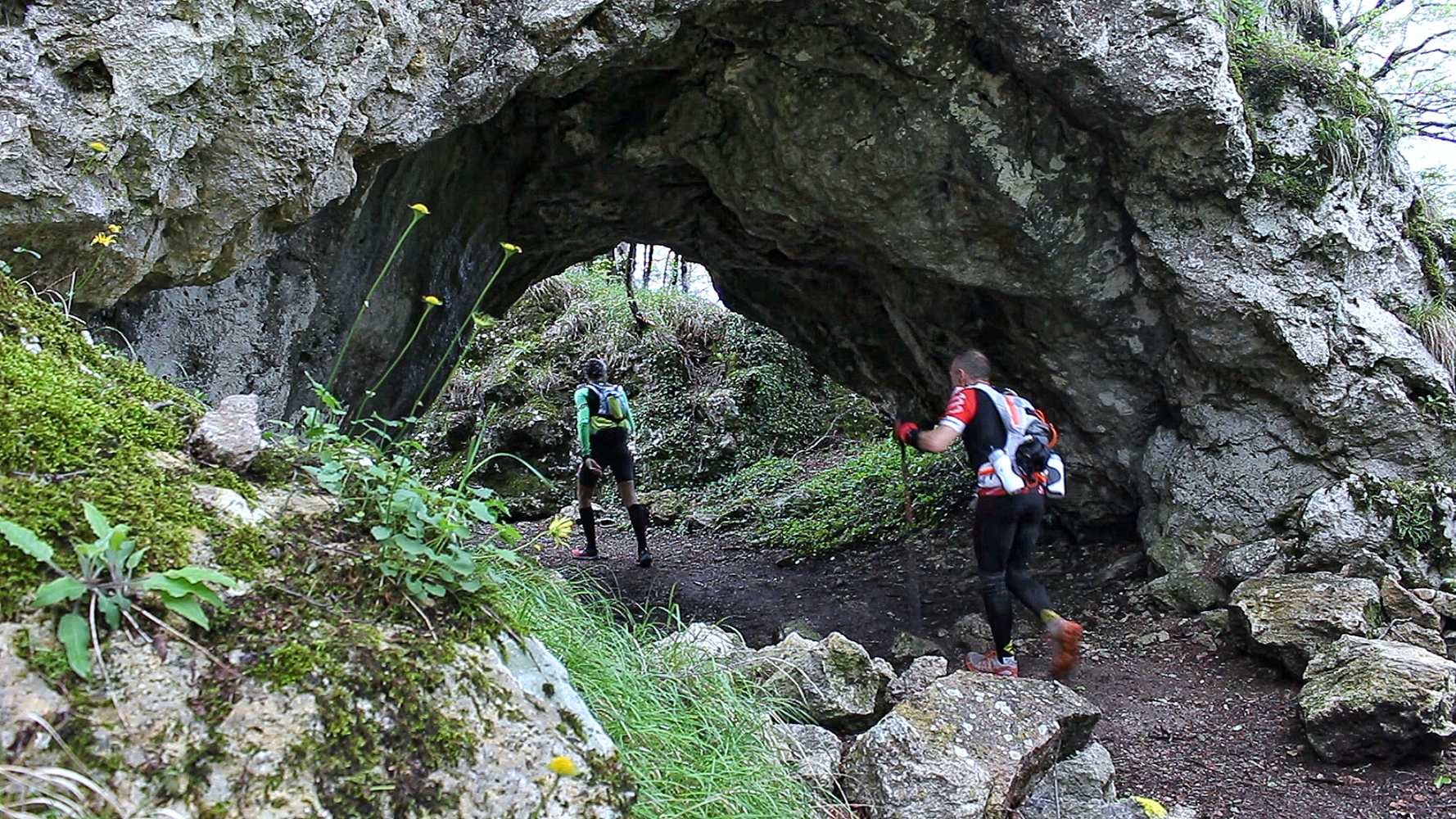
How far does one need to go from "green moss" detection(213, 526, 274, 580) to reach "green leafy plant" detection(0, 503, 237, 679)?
102mm

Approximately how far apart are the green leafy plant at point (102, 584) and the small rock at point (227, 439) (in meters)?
0.42

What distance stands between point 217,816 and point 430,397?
684cm

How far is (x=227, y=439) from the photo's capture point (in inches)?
71.0

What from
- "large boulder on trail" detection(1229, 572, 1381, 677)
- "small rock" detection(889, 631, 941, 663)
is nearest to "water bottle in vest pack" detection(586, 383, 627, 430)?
"small rock" detection(889, 631, 941, 663)

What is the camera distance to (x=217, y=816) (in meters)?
1.17

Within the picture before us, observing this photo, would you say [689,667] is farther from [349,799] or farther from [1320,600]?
[1320,600]

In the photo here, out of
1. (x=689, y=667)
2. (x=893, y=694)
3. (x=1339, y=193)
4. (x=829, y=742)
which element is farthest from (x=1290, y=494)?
(x=689, y=667)

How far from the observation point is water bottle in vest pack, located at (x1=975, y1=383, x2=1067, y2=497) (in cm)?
421

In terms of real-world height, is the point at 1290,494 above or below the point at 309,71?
above

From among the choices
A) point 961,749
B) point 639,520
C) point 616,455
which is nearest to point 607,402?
point 616,455

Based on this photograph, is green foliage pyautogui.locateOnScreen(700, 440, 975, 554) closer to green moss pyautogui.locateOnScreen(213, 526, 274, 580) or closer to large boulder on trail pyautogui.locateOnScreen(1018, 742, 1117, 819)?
large boulder on trail pyautogui.locateOnScreen(1018, 742, 1117, 819)

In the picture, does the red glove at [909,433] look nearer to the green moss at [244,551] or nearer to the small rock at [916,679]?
the small rock at [916,679]

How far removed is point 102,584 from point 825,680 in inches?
95.1

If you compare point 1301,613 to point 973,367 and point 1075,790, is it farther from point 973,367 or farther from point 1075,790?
point 1075,790
